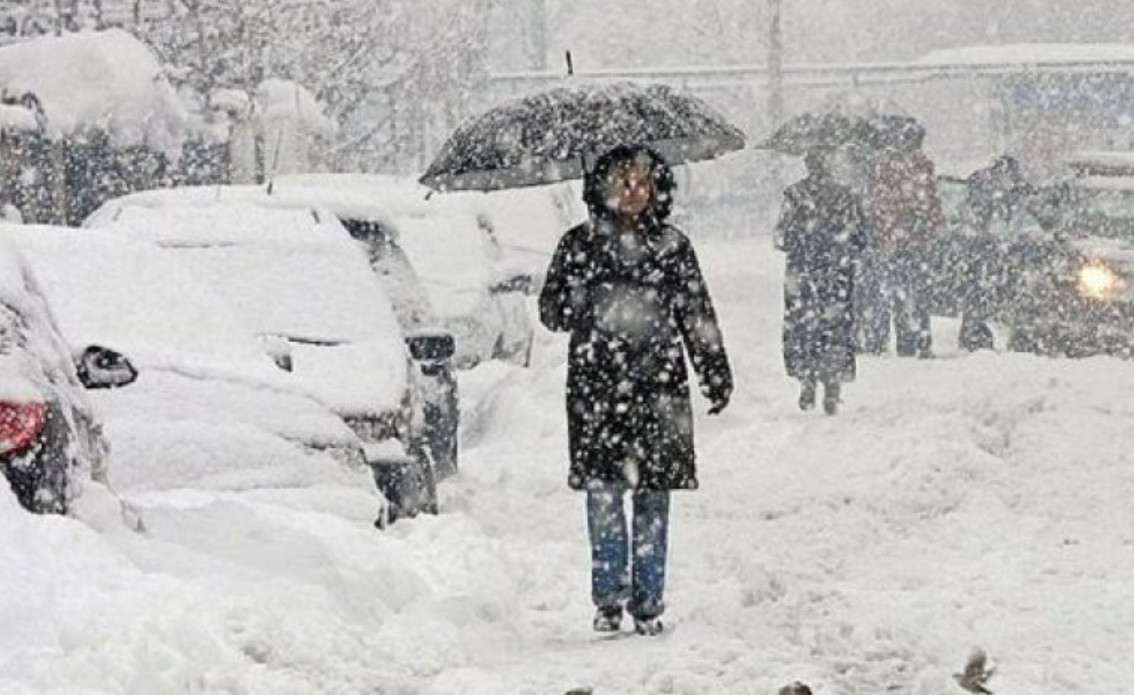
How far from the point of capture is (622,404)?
26.0 ft

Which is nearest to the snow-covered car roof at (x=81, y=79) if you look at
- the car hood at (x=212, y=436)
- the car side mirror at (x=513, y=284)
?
the car side mirror at (x=513, y=284)

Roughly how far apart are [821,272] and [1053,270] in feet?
12.2

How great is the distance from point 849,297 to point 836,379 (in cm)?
59

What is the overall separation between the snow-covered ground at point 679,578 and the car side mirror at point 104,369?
1.57 feet

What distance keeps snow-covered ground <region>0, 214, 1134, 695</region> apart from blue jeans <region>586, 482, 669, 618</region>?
0.63 ft

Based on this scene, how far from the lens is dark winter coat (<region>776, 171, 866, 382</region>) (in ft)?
47.9

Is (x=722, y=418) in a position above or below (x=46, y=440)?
below

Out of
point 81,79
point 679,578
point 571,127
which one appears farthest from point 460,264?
point 571,127

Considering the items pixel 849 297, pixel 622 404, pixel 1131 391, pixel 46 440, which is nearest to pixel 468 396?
pixel 849 297

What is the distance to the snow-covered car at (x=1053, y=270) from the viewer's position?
677 inches

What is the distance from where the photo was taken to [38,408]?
20.0ft

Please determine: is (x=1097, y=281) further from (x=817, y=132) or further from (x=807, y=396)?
(x=807, y=396)

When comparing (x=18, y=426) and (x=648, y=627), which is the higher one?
(x=18, y=426)

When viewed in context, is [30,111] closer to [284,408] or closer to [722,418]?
[722,418]
